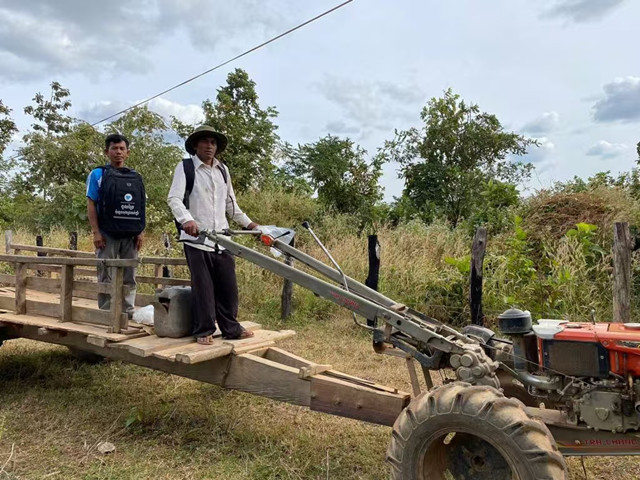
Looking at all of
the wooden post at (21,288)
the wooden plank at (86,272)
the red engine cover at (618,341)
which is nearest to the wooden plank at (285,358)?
the red engine cover at (618,341)

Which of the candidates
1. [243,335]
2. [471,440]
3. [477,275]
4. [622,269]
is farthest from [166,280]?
[622,269]

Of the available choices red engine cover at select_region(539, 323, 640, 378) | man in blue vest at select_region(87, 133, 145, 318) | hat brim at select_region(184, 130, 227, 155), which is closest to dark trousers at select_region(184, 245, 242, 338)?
hat brim at select_region(184, 130, 227, 155)

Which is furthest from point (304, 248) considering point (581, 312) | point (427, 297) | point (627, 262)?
point (627, 262)

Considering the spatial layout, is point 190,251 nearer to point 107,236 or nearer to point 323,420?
point 107,236

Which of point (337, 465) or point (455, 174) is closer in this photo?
point (337, 465)

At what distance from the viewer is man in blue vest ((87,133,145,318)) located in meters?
4.52

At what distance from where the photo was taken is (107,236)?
15.1 ft

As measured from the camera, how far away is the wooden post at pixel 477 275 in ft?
20.1

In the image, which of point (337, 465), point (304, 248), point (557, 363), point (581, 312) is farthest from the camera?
point (304, 248)

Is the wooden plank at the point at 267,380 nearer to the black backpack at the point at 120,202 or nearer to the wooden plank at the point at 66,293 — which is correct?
the wooden plank at the point at 66,293

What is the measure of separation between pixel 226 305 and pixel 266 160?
1095 centimetres

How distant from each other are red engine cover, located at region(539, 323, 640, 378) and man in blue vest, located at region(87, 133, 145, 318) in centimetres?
339

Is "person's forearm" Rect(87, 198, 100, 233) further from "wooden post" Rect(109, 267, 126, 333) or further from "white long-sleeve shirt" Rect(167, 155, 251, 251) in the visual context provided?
"white long-sleeve shirt" Rect(167, 155, 251, 251)

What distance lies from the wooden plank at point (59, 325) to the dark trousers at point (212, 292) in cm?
55
